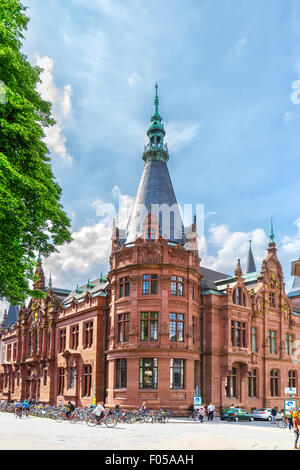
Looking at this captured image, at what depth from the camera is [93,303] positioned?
5228 cm

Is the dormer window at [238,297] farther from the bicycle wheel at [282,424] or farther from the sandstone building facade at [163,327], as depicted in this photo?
the bicycle wheel at [282,424]

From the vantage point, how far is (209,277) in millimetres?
58062

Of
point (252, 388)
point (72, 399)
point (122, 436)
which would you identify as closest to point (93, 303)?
point (72, 399)

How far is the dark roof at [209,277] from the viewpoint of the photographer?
2144 inches

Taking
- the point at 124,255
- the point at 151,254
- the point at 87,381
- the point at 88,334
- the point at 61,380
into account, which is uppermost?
the point at 124,255

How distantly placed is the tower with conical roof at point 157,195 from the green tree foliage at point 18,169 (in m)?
26.2

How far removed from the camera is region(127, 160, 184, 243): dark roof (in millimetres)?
50688

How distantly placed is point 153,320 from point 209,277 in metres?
14.8

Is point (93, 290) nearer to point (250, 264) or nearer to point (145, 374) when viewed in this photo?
point (145, 374)

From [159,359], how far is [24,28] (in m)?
30.9

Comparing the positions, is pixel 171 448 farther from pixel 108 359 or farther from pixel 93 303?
pixel 93 303

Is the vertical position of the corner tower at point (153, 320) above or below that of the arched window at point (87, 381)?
above

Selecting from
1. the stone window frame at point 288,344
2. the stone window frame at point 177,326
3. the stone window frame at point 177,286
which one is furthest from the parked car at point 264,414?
the stone window frame at point 288,344

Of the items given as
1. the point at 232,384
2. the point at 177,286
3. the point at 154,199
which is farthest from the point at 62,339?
the point at 154,199
